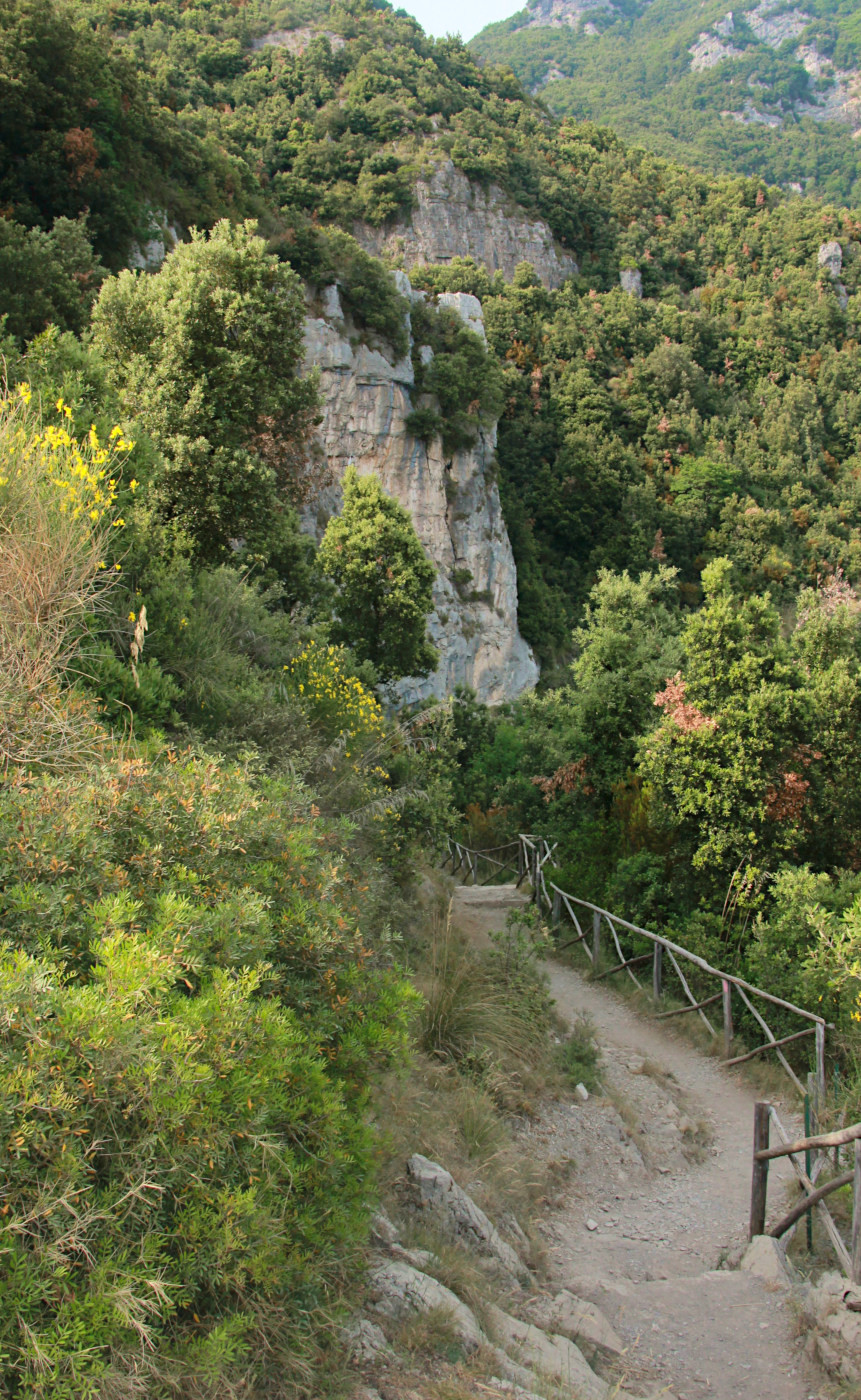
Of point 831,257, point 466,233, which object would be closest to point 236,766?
point 466,233

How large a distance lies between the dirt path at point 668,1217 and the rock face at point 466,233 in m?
53.3

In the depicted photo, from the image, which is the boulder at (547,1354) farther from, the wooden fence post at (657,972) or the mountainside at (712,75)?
the mountainside at (712,75)

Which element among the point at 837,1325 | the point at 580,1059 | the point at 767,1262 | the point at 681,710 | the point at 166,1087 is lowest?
the point at 580,1059

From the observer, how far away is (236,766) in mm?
3334

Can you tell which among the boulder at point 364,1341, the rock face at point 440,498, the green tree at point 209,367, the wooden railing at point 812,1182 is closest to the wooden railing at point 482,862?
the green tree at point 209,367

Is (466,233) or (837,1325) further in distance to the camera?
(466,233)

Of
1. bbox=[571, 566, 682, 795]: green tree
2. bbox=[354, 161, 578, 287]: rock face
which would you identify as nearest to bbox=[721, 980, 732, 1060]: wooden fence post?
bbox=[571, 566, 682, 795]: green tree

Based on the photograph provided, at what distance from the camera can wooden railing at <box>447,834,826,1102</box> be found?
706cm

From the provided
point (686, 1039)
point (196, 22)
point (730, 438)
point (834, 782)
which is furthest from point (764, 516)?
point (196, 22)

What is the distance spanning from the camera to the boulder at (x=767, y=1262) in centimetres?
433

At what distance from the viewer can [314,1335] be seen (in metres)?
2.32

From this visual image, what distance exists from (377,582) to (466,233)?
45.5 m

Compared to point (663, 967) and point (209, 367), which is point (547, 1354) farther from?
point (209, 367)

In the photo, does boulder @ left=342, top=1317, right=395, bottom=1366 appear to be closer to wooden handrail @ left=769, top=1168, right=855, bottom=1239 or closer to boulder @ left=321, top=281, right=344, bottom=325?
wooden handrail @ left=769, top=1168, right=855, bottom=1239
